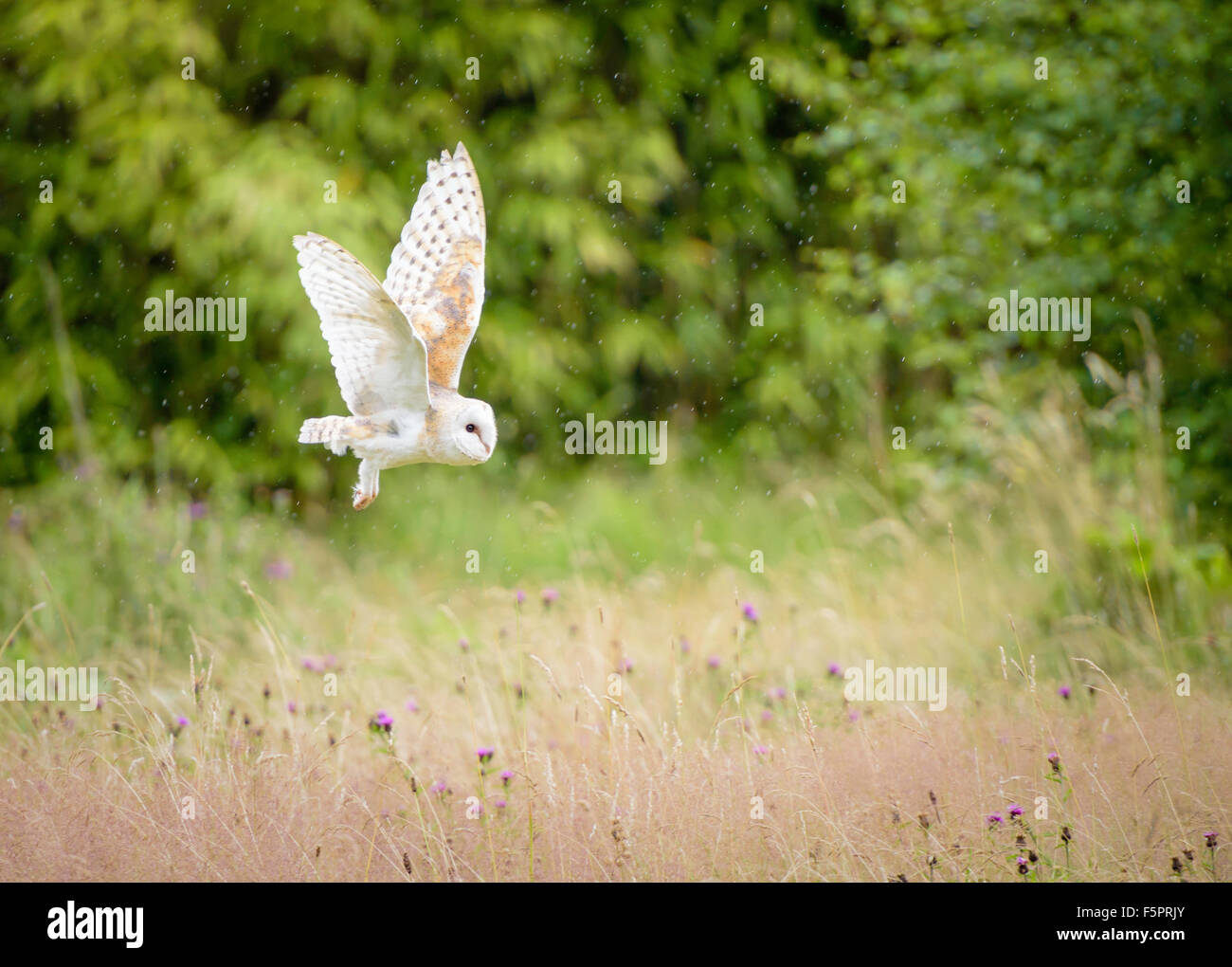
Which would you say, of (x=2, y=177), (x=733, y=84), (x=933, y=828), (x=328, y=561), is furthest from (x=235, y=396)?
(x=933, y=828)

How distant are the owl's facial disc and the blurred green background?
3.03m

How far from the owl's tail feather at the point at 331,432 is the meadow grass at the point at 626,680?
2.86ft

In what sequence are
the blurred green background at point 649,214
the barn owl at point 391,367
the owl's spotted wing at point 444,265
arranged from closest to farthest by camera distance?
the barn owl at point 391,367 → the owl's spotted wing at point 444,265 → the blurred green background at point 649,214

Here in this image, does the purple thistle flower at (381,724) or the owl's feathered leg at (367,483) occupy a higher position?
the owl's feathered leg at (367,483)

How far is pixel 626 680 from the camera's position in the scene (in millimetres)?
3564

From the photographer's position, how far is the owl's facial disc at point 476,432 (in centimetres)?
162

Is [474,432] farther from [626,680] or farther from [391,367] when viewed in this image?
[626,680]

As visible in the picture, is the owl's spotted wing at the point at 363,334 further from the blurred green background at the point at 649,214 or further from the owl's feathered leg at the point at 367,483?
the blurred green background at the point at 649,214

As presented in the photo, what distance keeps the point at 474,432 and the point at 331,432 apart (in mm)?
299

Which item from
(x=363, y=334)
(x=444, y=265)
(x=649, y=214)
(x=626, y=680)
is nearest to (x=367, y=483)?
(x=363, y=334)

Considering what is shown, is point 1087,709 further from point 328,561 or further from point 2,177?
point 2,177

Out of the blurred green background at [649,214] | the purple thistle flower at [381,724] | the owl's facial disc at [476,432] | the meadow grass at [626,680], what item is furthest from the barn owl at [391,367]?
the blurred green background at [649,214]
